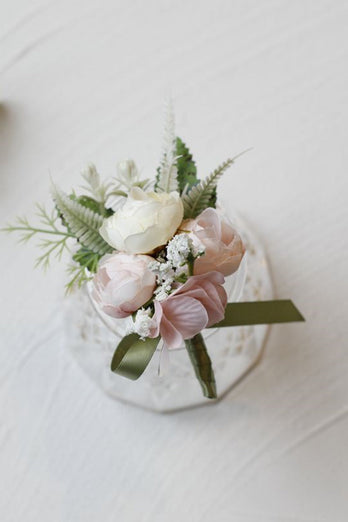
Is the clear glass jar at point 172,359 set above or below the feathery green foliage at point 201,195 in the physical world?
below

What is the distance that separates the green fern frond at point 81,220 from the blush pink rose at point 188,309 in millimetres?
113

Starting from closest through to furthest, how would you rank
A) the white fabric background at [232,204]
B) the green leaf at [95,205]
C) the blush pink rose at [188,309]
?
the blush pink rose at [188,309], the green leaf at [95,205], the white fabric background at [232,204]

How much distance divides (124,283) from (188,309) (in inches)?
2.3

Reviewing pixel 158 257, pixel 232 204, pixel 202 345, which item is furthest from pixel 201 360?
pixel 232 204

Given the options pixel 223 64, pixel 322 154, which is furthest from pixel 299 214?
pixel 223 64

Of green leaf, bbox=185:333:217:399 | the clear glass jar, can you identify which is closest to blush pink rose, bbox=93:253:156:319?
green leaf, bbox=185:333:217:399

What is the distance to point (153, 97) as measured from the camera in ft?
2.98

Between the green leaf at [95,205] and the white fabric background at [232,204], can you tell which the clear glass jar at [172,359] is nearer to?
the white fabric background at [232,204]

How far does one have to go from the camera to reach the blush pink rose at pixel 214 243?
1.74 feet

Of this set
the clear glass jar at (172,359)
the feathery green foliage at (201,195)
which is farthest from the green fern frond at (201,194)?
the clear glass jar at (172,359)

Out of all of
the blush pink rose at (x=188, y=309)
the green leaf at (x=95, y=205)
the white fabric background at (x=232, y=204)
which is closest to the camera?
the blush pink rose at (x=188, y=309)

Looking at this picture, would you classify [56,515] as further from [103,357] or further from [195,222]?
[195,222]

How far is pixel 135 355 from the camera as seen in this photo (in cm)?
55

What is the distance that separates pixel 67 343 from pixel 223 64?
470 mm
